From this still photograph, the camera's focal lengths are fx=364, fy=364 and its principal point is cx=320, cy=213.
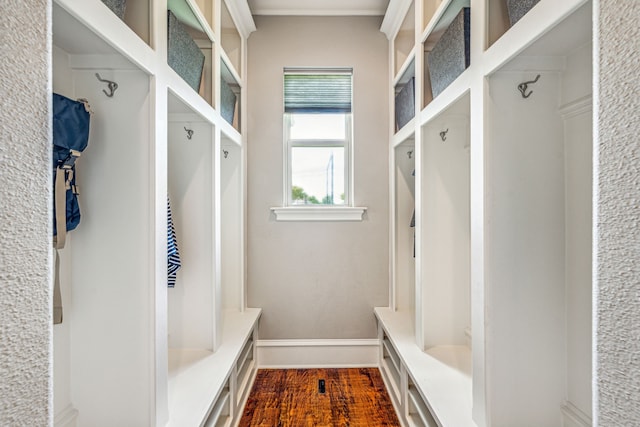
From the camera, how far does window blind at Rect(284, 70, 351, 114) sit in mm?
3002

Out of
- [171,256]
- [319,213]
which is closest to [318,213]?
[319,213]

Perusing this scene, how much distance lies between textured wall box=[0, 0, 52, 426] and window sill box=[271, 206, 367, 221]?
2.32 metres

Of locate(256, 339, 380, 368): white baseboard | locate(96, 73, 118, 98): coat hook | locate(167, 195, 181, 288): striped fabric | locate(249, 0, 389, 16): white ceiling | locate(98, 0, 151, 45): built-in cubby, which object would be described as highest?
locate(249, 0, 389, 16): white ceiling

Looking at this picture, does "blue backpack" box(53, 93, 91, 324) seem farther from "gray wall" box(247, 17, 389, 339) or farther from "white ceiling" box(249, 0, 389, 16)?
"white ceiling" box(249, 0, 389, 16)

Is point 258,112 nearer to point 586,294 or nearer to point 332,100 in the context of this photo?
point 332,100

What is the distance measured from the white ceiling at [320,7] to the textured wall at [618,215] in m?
2.49

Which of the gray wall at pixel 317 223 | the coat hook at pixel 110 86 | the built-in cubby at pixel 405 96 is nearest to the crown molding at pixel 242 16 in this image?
the gray wall at pixel 317 223

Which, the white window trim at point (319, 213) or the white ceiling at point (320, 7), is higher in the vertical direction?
the white ceiling at point (320, 7)

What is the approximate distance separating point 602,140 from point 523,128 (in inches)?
28.9

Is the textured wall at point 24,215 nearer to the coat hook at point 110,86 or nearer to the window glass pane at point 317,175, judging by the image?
the coat hook at point 110,86

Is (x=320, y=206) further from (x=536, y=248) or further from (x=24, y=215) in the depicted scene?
(x=24, y=215)

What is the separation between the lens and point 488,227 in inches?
51.8

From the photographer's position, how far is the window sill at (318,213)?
2932mm

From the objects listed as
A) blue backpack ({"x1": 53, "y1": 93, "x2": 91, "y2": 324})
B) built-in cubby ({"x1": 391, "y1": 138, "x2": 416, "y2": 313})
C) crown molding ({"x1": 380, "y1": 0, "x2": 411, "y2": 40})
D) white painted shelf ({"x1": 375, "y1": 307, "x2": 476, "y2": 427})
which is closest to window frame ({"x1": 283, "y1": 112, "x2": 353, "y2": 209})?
built-in cubby ({"x1": 391, "y1": 138, "x2": 416, "y2": 313})
